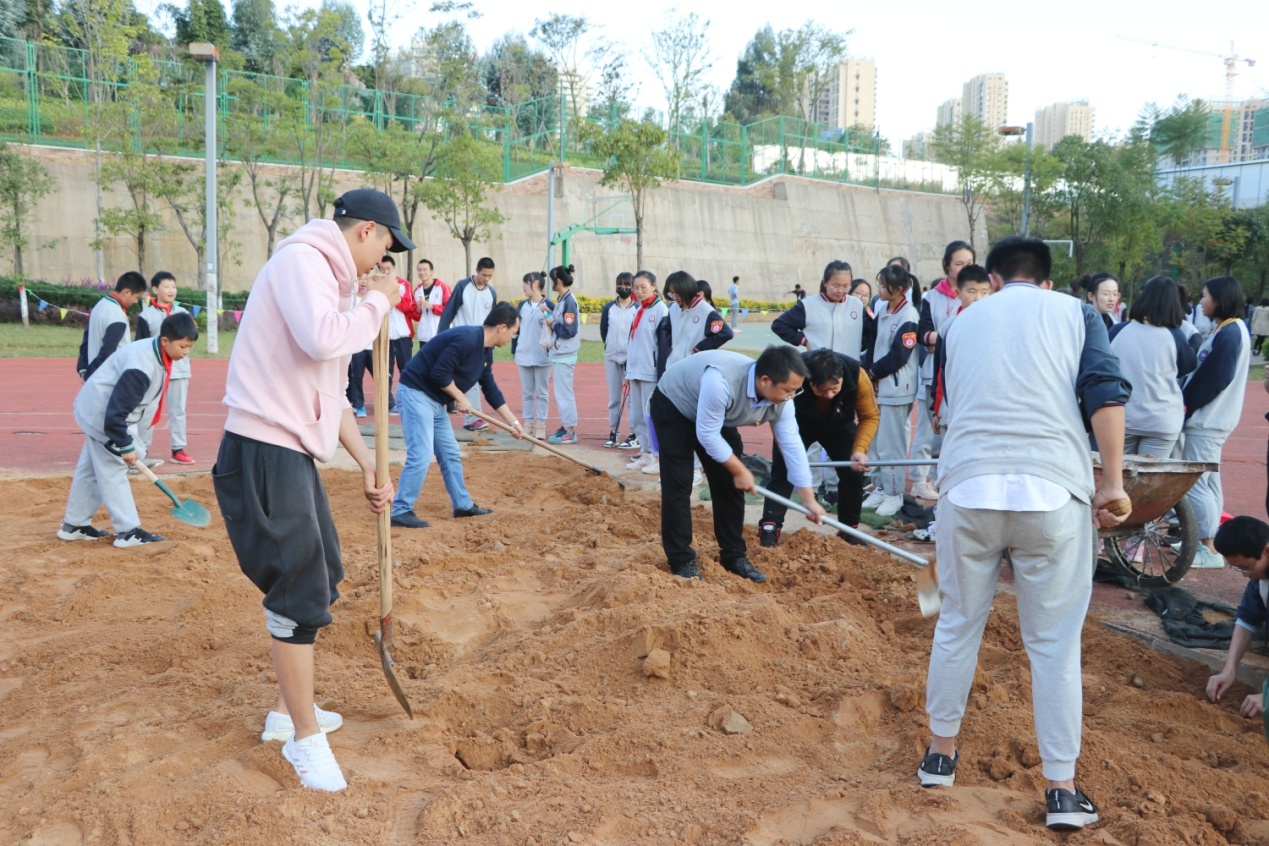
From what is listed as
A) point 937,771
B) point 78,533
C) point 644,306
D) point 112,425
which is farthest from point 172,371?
point 937,771

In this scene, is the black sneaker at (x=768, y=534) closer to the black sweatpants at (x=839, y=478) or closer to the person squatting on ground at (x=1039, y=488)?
the black sweatpants at (x=839, y=478)

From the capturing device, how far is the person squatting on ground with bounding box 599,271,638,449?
384 inches

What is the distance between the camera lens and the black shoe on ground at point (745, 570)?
17.6ft

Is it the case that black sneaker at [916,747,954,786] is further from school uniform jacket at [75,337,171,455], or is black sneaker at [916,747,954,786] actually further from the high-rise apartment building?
the high-rise apartment building

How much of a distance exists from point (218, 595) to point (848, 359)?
146 inches

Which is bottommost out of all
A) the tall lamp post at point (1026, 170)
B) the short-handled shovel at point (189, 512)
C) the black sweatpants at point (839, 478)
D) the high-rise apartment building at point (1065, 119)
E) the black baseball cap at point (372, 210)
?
the short-handled shovel at point (189, 512)

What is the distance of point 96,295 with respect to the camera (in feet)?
71.1

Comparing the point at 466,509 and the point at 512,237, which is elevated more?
the point at 512,237

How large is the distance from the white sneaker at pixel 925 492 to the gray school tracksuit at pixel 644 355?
2293mm

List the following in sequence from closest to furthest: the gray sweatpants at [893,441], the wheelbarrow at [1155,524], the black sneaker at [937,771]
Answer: the black sneaker at [937,771] → the wheelbarrow at [1155,524] → the gray sweatpants at [893,441]

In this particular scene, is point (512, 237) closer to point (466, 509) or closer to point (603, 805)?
point (466, 509)

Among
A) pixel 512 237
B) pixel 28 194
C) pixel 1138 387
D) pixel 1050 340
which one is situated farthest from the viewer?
pixel 512 237

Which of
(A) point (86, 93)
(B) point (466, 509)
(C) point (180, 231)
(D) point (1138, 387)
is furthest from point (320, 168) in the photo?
(D) point (1138, 387)

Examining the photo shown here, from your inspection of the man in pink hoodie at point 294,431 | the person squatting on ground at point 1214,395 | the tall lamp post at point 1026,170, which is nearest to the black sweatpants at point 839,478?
the person squatting on ground at point 1214,395
